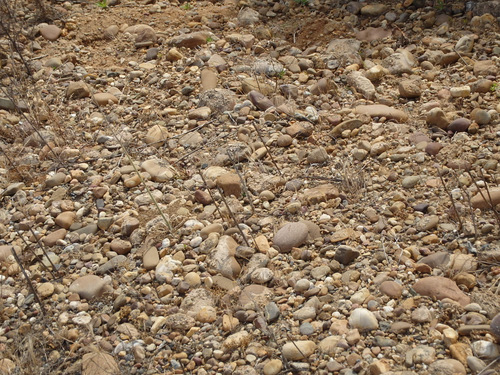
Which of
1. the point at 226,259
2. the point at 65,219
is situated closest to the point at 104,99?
the point at 65,219

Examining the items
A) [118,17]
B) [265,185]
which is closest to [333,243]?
[265,185]

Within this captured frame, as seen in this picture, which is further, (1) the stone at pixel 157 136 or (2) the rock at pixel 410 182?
(1) the stone at pixel 157 136

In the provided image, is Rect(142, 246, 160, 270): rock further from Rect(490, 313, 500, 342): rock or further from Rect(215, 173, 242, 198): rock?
Rect(490, 313, 500, 342): rock

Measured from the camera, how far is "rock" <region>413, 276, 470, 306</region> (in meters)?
2.43

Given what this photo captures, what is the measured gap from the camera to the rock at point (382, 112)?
356cm

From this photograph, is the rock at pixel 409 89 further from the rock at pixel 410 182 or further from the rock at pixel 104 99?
the rock at pixel 104 99

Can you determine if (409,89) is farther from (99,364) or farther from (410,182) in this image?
(99,364)

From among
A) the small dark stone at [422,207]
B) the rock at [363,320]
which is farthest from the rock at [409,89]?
the rock at [363,320]

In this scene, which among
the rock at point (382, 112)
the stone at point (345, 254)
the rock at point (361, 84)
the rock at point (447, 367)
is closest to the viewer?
the rock at point (447, 367)

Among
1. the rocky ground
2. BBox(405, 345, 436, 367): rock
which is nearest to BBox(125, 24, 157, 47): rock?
the rocky ground

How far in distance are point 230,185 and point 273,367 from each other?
3.83 feet

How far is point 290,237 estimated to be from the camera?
2.88 metres

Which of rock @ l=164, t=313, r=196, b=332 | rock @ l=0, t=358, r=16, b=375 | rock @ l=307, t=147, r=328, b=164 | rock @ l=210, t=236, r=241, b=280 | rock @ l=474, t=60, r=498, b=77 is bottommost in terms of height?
rock @ l=0, t=358, r=16, b=375

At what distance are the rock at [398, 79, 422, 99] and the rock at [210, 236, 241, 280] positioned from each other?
1.60 m
